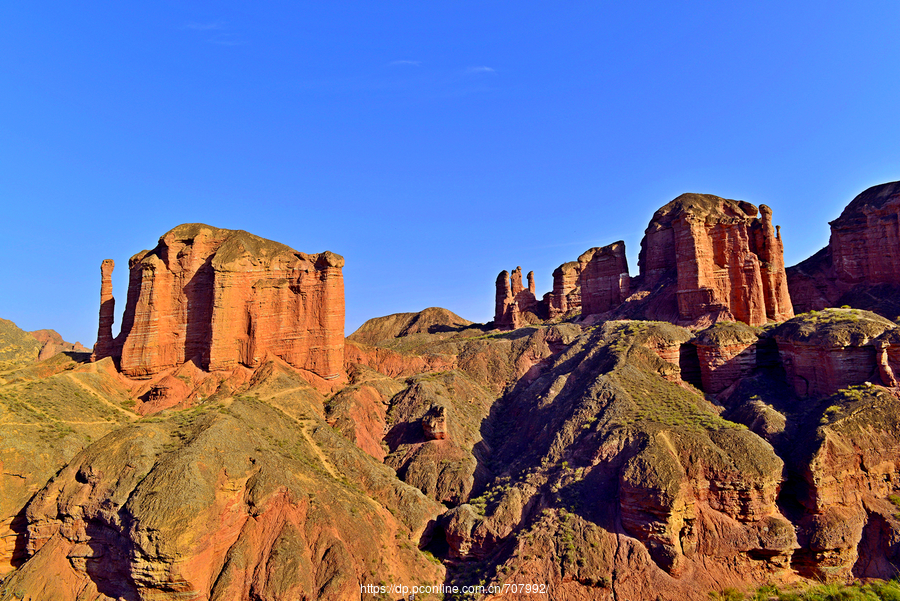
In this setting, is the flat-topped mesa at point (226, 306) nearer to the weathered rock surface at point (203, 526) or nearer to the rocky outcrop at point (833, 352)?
the weathered rock surface at point (203, 526)

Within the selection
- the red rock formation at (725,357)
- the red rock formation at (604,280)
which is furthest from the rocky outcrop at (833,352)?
the red rock formation at (604,280)

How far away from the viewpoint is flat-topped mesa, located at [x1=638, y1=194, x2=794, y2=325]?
46.4 meters

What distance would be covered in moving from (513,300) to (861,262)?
4818cm

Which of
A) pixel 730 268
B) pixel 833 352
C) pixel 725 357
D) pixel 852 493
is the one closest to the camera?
pixel 852 493

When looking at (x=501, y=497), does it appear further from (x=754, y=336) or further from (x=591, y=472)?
(x=754, y=336)

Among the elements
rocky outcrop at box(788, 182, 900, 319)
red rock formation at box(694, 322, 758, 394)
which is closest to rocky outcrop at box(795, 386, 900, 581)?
red rock formation at box(694, 322, 758, 394)

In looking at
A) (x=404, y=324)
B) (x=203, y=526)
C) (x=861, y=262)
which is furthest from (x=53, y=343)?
(x=861, y=262)

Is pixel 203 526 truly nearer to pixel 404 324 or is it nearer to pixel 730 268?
pixel 730 268

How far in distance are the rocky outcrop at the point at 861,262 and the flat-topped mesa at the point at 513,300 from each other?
128 feet

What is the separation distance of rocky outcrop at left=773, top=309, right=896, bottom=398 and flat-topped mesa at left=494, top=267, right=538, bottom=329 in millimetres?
49165

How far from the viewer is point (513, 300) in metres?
86.2

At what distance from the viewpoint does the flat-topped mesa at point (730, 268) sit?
46.4m

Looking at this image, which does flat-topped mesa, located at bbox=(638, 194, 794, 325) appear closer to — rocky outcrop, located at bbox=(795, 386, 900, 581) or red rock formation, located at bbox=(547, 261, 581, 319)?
rocky outcrop, located at bbox=(795, 386, 900, 581)

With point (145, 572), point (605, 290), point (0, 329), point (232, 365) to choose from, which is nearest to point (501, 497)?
point (145, 572)
